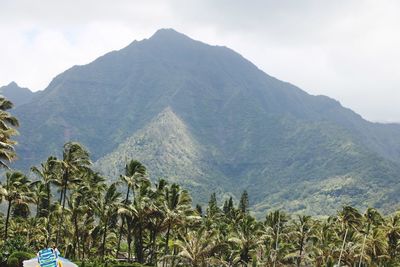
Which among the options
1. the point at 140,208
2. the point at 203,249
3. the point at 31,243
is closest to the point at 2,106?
the point at 140,208

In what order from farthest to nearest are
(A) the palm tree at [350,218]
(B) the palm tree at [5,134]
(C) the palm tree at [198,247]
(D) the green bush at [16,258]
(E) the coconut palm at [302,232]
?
(E) the coconut palm at [302,232] → (A) the palm tree at [350,218] → (C) the palm tree at [198,247] → (D) the green bush at [16,258] → (B) the palm tree at [5,134]

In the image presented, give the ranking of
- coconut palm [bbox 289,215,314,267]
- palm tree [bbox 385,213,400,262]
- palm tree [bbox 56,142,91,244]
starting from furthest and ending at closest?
1. coconut palm [bbox 289,215,314,267]
2. palm tree [bbox 385,213,400,262]
3. palm tree [bbox 56,142,91,244]

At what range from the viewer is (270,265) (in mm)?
79875

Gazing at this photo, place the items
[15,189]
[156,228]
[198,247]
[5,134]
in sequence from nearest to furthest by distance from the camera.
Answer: [5,134] → [15,189] → [198,247] → [156,228]

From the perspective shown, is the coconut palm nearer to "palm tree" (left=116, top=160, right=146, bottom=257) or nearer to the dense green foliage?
the dense green foliage

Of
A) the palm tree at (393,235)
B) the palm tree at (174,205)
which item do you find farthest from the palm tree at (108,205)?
the palm tree at (393,235)

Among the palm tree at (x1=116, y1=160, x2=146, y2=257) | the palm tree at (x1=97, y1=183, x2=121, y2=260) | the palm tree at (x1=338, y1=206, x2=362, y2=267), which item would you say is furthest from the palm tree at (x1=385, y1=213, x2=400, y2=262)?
the palm tree at (x1=97, y1=183, x2=121, y2=260)

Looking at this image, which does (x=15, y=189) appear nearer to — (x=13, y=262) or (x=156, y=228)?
(x=13, y=262)

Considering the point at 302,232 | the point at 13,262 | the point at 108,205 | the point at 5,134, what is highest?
the point at 5,134

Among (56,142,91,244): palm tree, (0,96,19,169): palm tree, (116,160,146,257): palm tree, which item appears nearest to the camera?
(0,96,19,169): palm tree

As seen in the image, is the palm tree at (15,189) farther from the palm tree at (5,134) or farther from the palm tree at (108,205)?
the palm tree at (5,134)

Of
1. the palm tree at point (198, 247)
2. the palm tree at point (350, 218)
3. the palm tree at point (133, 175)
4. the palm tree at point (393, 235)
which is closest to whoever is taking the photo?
the palm tree at point (198, 247)

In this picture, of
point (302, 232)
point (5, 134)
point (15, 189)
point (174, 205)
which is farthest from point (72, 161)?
point (302, 232)

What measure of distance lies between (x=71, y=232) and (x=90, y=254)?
6.78 metres
